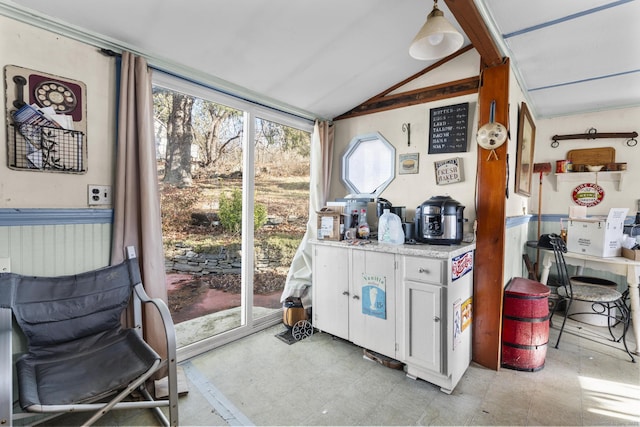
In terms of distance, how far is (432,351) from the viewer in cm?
191

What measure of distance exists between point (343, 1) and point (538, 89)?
213 cm

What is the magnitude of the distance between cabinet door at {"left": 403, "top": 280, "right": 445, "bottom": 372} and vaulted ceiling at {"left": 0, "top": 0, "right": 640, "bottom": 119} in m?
1.63

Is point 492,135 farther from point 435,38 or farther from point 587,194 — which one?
point 587,194

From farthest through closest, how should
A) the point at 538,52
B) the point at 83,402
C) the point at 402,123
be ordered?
the point at 402,123 < the point at 538,52 < the point at 83,402

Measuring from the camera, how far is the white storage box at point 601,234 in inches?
99.6

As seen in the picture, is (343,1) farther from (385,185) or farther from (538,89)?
(538,89)

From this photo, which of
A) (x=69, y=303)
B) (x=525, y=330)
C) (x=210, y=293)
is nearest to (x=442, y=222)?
(x=525, y=330)

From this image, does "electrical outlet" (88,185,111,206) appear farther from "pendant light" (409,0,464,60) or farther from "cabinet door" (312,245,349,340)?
"pendant light" (409,0,464,60)

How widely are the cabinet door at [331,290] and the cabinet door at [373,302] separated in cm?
7

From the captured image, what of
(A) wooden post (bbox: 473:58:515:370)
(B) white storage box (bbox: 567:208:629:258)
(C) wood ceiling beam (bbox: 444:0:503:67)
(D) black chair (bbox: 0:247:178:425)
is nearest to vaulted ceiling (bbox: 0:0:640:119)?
(C) wood ceiling beam (bbox: 444:0:503:67)

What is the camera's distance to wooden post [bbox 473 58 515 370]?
2109 mm

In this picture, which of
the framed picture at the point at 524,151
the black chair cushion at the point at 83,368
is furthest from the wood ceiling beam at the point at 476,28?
the black chair cushion at the point at 83,368

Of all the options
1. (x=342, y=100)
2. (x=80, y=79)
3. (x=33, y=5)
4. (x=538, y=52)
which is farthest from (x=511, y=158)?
(x=33, y=5)

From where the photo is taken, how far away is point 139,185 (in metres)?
1.85
